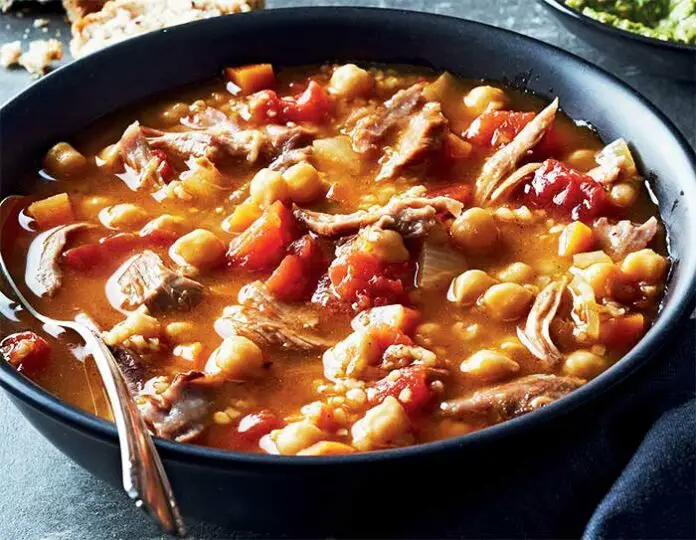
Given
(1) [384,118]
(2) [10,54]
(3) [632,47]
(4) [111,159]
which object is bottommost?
(2) [10,54]

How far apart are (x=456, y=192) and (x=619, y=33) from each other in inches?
60.2

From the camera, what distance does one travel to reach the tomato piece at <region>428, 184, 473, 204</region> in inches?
175

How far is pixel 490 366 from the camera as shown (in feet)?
11.9

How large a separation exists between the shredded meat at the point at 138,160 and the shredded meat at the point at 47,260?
1.21 ft

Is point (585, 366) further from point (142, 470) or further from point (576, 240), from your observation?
point (142, 470)

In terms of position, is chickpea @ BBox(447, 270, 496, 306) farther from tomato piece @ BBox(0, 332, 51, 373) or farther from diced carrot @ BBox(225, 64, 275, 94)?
diced carrot @ BBox(225, 64, 275, 94)

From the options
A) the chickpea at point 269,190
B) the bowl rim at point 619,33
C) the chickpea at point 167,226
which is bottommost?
the chickpea at point 167,226

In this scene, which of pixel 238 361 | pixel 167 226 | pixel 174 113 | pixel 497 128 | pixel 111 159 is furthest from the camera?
pixel 174 113

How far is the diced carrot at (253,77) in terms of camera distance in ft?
16.9

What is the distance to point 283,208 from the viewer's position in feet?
14.0

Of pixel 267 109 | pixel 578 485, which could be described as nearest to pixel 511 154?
pixel 267 109

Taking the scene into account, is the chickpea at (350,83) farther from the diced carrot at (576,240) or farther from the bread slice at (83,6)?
the bread slice at (83,6)

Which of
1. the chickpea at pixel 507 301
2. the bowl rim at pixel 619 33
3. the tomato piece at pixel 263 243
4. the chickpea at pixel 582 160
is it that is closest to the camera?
the chickpea at pixel 507 301

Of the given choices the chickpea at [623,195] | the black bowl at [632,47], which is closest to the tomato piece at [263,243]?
the chickpea at [623,195]
